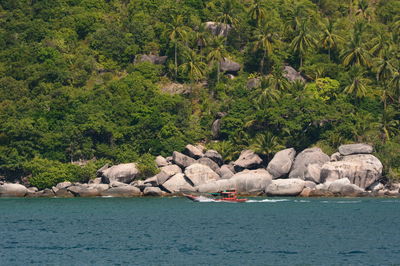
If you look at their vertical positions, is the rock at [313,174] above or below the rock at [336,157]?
below

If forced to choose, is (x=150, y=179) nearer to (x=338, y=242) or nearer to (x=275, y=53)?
(x=275, y=53)

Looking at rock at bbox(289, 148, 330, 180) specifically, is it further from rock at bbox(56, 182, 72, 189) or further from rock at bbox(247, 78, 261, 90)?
rock at bbox(56, 182, 72, 189)

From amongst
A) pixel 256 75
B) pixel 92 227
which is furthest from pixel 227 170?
pixel 92 227

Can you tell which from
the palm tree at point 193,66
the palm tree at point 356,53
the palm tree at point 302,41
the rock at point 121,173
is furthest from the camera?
the palm tree at point 302,41

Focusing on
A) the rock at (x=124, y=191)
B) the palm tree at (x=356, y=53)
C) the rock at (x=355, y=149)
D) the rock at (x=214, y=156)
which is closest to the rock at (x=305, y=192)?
the rock at (x=355, y=149)

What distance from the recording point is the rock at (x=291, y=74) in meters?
104

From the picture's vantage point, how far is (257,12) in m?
113

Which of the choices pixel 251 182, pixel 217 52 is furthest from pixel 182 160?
pixel 217 52

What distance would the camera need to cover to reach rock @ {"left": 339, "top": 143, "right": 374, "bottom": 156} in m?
83.8

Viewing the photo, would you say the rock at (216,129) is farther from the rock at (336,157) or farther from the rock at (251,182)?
the rock at (336,157)

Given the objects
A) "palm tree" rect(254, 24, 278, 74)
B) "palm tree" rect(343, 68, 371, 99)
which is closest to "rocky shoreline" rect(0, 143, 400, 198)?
"palm tree" rect(343, 68, 371, 99)

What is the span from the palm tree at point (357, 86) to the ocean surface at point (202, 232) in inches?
874

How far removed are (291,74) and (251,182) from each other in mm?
28060

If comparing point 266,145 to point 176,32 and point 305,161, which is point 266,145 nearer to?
point 305,161
